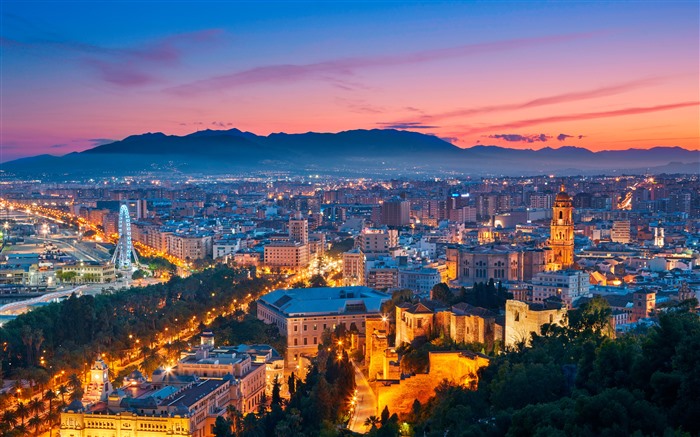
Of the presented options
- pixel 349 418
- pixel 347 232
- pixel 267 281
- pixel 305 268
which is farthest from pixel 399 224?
pixel 349 418

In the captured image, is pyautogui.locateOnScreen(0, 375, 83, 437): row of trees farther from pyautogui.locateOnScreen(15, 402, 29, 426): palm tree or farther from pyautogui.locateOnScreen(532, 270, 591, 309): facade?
pyautogui.locateOnScreen(532, 270, 591, 309): facade

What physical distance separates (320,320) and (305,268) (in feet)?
49.0

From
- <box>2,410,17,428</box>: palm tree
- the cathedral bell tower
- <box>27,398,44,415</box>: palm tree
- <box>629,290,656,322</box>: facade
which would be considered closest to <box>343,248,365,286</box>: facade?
the cathedral bell tower

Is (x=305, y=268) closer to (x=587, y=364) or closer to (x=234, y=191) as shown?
(x=587, y=364)

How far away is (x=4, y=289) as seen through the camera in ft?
107

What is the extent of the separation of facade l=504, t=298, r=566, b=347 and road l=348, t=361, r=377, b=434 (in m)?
2.62

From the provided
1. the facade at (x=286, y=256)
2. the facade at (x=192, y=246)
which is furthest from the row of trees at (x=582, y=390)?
the facade at (x=192, y=246)

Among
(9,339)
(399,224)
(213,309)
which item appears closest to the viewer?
(9,339)

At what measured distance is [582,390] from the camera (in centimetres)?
1042

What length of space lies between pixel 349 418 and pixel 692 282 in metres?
15.1

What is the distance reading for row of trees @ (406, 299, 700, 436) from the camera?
8570mm

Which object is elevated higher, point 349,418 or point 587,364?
point 587,364

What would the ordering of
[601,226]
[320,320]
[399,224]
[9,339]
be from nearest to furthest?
[9,339] < [320,320] < [601,226] < [399,224]

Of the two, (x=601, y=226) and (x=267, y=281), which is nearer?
(x=267, y=281)
